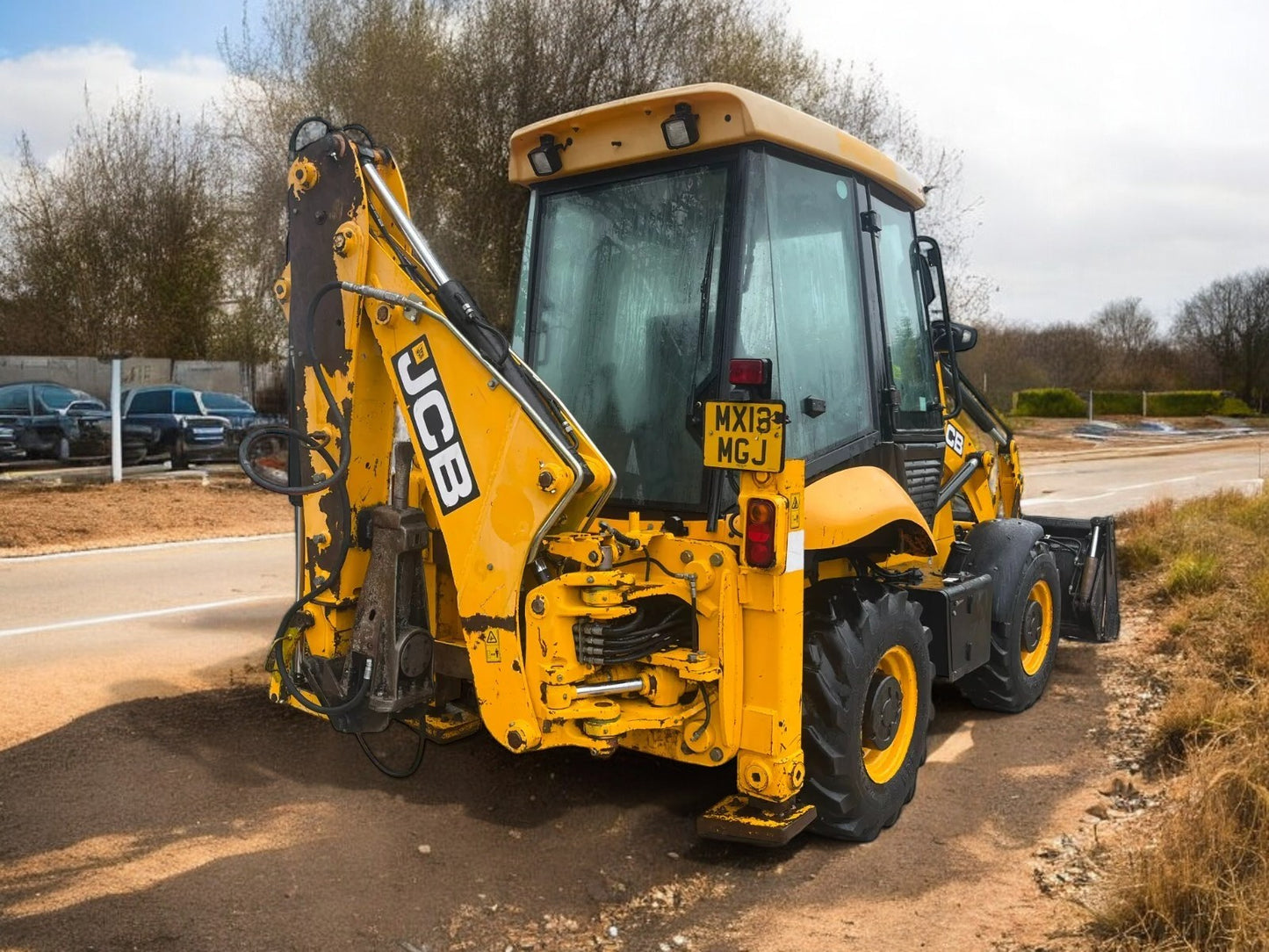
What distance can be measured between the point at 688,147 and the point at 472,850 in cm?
270

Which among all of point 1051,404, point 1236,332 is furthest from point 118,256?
point 1236,332

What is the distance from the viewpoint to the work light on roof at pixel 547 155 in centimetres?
459

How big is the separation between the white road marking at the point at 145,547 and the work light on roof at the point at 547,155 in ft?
25.3

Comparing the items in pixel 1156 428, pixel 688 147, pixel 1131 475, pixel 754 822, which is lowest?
pixel 754 822

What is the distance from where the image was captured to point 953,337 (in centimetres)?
579

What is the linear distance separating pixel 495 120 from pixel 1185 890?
50.0 ft

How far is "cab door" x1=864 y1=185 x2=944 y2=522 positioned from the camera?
4832 mm

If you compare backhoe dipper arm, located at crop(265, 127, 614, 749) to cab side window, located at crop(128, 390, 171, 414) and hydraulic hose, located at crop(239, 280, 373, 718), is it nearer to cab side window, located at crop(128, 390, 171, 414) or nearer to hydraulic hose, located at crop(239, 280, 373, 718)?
hydraulic hose, located at crop(239, 280, 373, 718)

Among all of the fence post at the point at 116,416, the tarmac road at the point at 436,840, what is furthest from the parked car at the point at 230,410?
the tarmac road at the point at 436,840

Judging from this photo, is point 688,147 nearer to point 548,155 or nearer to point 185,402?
point 548,155

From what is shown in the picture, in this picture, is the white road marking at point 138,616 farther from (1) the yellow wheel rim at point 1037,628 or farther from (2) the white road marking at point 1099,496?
(2) the white road marking at point 1099,496

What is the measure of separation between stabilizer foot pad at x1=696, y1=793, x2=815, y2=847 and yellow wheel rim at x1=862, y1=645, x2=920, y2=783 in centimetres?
49

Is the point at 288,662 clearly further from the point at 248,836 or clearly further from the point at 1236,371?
the point at 1236,371

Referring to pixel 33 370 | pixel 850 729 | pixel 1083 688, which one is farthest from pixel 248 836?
pixel 33 370
